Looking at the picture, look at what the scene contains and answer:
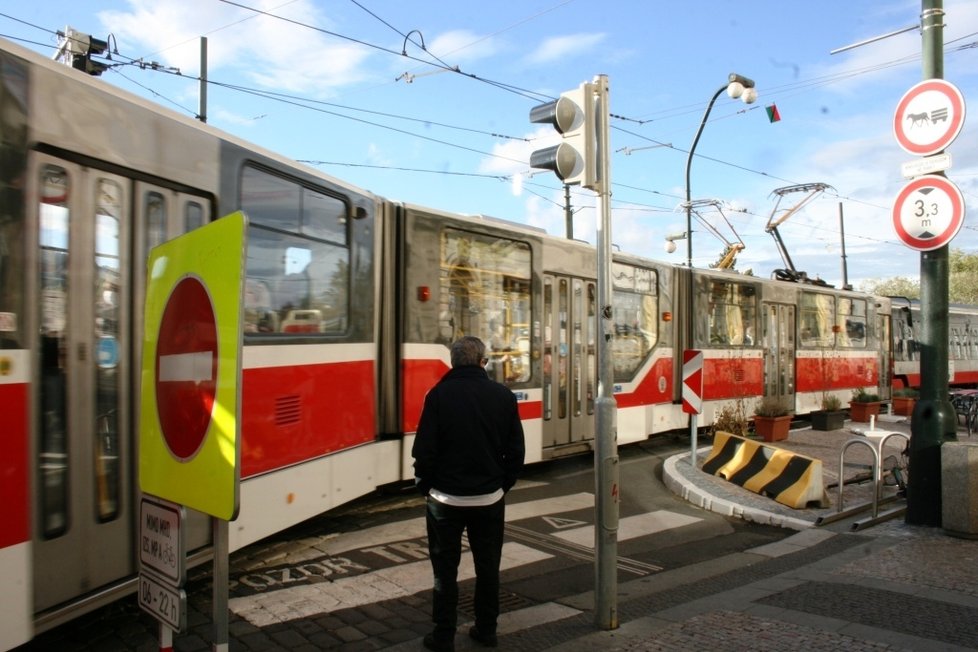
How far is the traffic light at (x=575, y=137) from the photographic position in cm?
495

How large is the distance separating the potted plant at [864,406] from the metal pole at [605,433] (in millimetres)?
13797

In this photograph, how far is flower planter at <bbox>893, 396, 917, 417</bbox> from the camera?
59.0ft

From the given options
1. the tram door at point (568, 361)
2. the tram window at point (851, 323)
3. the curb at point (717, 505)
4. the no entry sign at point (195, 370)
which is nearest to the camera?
the no entry sign at point (195, 370)

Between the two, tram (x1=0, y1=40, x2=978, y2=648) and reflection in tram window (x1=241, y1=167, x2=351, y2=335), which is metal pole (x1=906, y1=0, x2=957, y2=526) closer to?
tram (x1=0, y1=40, x2=978, y2=648)

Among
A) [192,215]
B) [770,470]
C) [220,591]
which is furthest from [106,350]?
[770,470]

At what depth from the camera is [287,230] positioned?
6051 mm

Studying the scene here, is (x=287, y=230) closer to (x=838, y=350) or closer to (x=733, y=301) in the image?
(x=733, y=301)

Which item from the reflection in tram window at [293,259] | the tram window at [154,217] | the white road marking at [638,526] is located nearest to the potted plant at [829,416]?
the white road marking at [638,526]

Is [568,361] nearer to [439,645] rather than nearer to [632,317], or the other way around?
[632,317]

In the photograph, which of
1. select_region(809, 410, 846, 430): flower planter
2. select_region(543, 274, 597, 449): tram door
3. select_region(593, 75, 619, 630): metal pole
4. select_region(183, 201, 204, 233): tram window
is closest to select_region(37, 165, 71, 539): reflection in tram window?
select_region(183, 201, 204, 233): tram window

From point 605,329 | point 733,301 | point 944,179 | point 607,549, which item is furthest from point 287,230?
point 733,301

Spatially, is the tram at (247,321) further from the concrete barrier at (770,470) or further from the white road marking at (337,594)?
the concrete barrier at (770,470)

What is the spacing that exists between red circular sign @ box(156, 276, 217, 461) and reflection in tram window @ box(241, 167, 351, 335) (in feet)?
8.74

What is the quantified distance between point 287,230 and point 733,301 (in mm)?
11033
